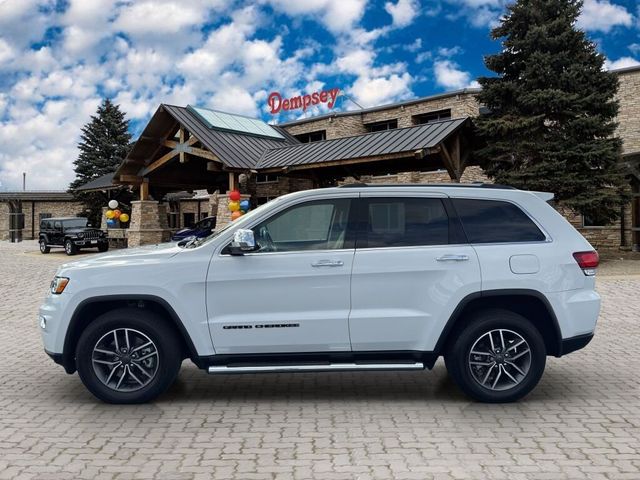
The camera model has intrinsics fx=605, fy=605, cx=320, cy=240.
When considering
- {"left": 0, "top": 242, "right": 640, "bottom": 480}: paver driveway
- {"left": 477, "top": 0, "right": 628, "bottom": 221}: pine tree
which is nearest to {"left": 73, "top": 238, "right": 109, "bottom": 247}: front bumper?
{"left": 477, "top": 0, "right": 628, "bottom": 221}: pine tree

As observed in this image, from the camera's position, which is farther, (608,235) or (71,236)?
(71,236)

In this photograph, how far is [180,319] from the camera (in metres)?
5.13

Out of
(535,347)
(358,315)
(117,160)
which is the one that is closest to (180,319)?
(358,315)

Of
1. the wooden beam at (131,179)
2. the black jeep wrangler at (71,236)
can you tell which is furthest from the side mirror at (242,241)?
the black jeep wrangler at (71,236)

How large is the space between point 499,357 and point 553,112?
16206mm

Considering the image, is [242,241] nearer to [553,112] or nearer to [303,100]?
[553,112]

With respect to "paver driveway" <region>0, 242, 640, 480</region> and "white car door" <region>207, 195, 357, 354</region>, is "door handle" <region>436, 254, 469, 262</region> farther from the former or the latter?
"paver driveway" <region>0, 242, 640, 480</region>

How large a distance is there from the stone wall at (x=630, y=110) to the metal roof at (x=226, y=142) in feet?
50.7

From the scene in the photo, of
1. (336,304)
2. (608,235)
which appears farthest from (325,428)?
(608,235)

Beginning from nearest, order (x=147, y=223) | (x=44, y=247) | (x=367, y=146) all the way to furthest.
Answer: (x=367, y=146) < (x=147, y=223) < (x=44, y=247)

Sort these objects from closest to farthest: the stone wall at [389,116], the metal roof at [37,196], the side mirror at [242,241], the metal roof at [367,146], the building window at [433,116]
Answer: the side mirror at [242,241], the metal roof at [367,146], the stone wall at [389,116], the building window at [433,116], the metal roof at [37,196]

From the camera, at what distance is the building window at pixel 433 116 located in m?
31.8

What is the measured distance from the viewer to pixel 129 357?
521 centimetres

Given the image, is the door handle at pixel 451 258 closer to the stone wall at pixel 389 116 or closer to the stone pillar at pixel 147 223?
the stone pillar at pixel 147 223
